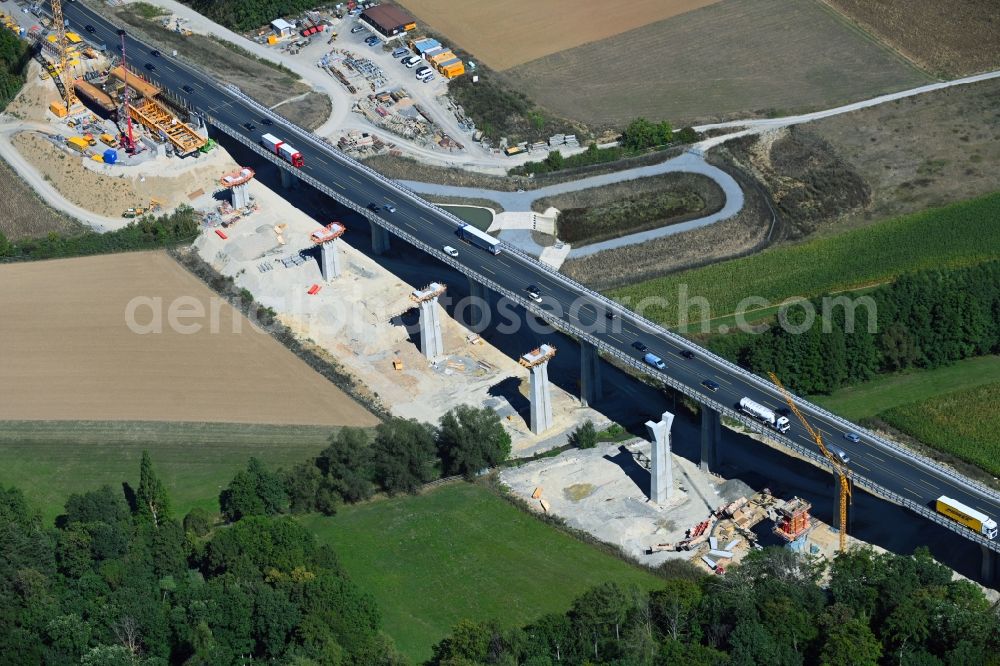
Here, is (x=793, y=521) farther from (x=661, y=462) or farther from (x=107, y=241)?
(x=107, y=241)

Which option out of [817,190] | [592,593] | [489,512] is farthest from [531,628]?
[817,190]

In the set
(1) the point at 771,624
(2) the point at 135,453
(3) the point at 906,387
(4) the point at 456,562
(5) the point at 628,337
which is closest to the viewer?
(1) the point at 771,624

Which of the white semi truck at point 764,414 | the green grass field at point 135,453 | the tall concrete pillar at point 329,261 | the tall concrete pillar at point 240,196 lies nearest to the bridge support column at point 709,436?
the white semi truck at point 764,414

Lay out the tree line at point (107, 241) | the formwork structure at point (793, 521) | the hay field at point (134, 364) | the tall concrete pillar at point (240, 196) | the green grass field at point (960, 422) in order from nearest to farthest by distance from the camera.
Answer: the formwork structure at point (793, 521) → the green grass field at point (960, 422) → the hay field at point (134, 364) → the tree line at point (107, 241) → the tall concrete pillar at point (240, 196)

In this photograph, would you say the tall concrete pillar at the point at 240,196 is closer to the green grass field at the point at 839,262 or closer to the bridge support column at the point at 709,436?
the green grass field at the point at 839,262

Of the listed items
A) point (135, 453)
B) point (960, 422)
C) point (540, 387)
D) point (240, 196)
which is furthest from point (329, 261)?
point (960, 422)
